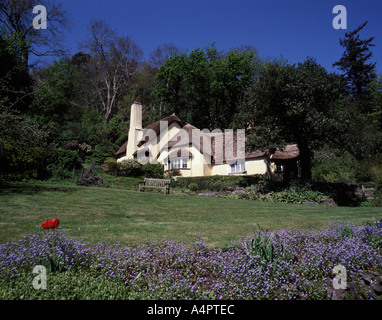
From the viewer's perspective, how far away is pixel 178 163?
26344 mm

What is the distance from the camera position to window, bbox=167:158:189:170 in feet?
85.1

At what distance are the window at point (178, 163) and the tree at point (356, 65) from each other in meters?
30.5

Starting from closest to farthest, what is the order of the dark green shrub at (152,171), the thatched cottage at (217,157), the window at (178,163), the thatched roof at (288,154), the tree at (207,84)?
the thatched roof at (288,154) → the thatched cottage at (217,157) → the dark green shrub at (152,171) → the window at (178,163) → the tree at (207,84)

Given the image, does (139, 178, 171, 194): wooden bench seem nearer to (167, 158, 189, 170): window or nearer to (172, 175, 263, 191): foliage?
(172, 175, 263, 191): foliage

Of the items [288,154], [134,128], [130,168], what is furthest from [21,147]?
[288,154]

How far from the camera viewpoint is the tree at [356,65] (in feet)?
126

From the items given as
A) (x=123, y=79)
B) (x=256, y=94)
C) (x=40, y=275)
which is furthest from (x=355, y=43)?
(x=40, y=275)

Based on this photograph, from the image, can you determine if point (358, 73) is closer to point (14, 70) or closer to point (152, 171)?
point (152, 171)

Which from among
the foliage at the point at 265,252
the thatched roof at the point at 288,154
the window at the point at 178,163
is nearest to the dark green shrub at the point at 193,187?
the window at the point at 178,163

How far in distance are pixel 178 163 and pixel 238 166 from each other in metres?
6.40

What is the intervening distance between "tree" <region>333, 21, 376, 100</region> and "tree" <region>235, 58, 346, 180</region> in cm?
2713

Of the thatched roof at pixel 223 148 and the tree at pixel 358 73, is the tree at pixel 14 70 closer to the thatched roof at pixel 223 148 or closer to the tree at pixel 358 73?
the thatched roof at pixel 223 148
